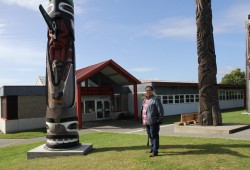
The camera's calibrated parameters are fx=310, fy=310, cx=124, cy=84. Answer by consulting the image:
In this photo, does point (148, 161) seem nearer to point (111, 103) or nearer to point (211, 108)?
point (211, 108)

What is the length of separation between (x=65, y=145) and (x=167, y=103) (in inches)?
881

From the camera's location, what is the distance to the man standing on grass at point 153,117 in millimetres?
8477

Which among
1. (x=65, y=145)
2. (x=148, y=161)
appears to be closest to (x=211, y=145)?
(x=148, y=161)

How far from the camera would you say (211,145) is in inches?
388

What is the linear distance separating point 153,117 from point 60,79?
11.3 feet

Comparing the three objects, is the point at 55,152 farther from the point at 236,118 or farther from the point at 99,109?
the point at 99,109

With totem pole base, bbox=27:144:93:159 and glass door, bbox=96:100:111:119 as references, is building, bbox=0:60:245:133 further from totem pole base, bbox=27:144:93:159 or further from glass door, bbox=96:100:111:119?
totem pole base, bbox=27:144:93:159

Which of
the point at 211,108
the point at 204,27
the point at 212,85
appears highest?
the point at 204,27

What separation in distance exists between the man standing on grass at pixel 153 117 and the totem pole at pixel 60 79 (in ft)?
8.82

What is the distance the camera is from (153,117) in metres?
8.58

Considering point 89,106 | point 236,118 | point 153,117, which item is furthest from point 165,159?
point 89,106

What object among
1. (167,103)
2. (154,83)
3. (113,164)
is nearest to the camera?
(113,164)

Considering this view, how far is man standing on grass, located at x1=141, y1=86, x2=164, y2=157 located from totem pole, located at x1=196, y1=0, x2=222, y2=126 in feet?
22.0

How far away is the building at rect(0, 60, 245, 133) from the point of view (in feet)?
74.5
